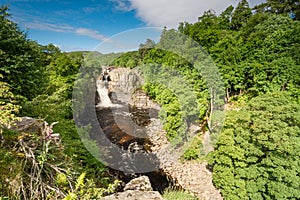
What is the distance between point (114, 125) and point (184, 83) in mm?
6987

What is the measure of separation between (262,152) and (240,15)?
26.0 m

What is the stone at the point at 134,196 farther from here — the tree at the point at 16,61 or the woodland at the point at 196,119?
the tree at the point at 16,61

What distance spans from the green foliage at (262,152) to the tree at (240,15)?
22.9 meters

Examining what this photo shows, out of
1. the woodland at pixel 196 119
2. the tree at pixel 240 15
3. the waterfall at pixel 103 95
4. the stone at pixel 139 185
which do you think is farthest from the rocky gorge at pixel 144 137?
the tree at pixel 240 15

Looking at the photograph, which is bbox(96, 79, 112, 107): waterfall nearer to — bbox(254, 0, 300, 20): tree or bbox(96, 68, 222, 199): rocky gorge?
bbox(96, 68, 222, 199): rocky gorge

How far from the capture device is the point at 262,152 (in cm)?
716

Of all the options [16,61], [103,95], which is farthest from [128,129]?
[16,61]

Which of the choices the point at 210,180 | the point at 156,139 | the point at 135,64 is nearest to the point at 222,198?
the point at 210,180

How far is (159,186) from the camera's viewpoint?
902 centimetres

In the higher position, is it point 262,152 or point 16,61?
point 16,61

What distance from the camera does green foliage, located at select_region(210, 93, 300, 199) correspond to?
6625mm

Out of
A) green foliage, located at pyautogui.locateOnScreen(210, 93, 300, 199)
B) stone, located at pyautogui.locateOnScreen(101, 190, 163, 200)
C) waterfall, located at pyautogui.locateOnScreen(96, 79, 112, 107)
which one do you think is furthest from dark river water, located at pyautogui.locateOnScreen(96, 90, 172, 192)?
stone, located at pyautogui.locateOnScreen(101, 190, 163, 200)

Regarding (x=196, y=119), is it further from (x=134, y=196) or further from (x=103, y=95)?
(x=103, y=95)

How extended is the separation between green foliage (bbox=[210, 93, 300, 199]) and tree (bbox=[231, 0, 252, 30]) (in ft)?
75.3
